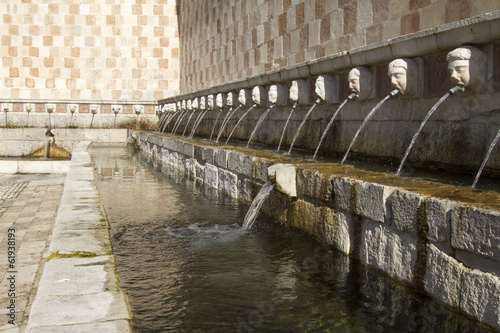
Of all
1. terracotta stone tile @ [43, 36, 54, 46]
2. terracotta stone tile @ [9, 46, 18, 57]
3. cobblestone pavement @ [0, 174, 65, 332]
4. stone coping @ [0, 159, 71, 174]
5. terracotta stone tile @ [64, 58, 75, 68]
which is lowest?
cobblestone pavement @ [0, 174, 65, 332]

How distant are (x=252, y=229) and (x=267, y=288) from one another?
136 cm

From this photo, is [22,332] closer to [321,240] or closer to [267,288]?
[267,288]

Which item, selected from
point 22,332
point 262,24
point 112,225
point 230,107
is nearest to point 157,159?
point 230,107

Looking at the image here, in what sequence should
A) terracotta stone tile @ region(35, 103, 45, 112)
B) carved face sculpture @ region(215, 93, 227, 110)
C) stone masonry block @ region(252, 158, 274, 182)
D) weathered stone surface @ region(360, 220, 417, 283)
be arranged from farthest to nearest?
terracotta stone tile @ region(35, 103, 45, 112), carved face sculpture @ region(215, 93, 227, 110), stone masonry block @ region(252, 158, 274, 182), weathered stone surface @ region(360, 220, 417, 283)

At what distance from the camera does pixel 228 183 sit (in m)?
5.79

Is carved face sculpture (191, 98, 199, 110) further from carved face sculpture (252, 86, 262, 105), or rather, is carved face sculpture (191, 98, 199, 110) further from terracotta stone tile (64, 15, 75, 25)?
terracotta stone tile (64, 15, 75, 25)

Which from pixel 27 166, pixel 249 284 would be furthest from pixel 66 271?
pixel 27 166

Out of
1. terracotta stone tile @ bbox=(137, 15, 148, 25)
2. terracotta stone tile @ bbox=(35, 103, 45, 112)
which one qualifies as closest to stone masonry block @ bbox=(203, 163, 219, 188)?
terracotta stone tile @ bbox=(35, 103, 45, 112)

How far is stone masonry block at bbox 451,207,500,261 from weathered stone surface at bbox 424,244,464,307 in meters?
0.11

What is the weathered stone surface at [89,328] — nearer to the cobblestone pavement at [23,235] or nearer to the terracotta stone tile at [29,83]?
the cobblestone pavement at [23,235]

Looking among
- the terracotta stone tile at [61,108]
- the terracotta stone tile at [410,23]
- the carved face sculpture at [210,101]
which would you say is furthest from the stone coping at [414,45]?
the terracotta stone tile at [61,108]

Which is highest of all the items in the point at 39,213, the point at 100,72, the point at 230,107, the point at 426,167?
the point at 100,72

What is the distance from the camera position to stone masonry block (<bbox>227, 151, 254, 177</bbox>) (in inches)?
196

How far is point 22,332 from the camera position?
9.36 ft
